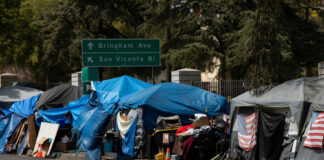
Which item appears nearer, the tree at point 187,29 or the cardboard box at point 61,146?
the cardboard box at point 61,146

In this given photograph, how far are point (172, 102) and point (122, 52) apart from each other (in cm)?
472

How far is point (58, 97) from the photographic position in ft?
75.3

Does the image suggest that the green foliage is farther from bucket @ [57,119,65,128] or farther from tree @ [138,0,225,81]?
bucket @ [57,119,65,128]

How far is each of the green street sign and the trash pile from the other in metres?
1.22

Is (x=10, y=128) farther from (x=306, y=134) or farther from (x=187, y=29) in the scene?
(x=187, y=29)

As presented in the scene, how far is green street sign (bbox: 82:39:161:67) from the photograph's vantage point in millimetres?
21594

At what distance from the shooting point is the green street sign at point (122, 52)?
70.8 ft

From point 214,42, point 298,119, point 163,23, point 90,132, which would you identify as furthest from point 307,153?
point 163,23

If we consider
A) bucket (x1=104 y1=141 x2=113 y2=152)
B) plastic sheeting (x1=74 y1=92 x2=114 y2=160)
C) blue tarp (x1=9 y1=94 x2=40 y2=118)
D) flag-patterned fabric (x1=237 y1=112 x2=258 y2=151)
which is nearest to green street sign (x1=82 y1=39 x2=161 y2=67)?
plastic sheeting (x1=74 y1=92 x2=114 y2=160)

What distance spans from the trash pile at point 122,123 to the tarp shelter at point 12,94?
2.94m

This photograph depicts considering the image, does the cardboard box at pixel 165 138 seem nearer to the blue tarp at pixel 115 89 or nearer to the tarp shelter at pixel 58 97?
the blue tarp at pixel 115 89

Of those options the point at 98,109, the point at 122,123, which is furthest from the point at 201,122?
the point at 98,109

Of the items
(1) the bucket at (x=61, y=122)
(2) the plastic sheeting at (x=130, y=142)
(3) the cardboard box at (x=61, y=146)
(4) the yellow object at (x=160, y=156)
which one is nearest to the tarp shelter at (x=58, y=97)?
(1) the bucket at (x=61, y=122)

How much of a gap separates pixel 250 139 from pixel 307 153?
7.02 feet
